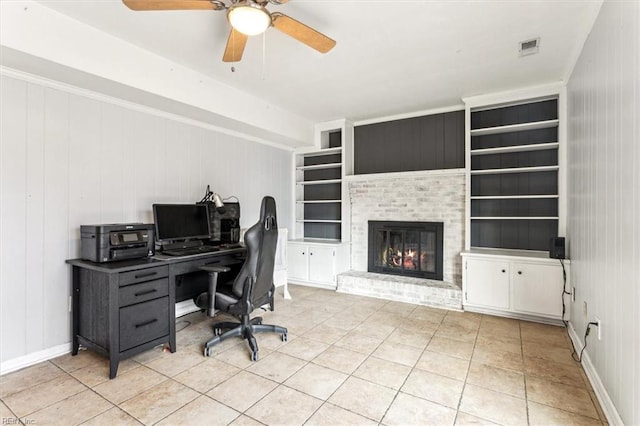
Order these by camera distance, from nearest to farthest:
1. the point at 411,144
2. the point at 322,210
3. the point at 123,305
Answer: the point at 123,305
the point at 411,144
the point at 322,210

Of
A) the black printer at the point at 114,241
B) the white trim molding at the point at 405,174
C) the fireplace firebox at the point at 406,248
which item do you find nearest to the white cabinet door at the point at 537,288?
the fireplace firebox at the point at 406,248

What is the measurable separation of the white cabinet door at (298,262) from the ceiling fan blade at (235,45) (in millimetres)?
3134

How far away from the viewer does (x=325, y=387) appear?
2127mm

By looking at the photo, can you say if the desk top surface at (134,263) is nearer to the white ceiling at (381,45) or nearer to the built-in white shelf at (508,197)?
the white ceiling at (381,45)

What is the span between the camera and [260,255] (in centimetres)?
262

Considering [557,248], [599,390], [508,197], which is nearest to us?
[599,390]

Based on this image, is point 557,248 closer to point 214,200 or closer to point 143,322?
point 214,200

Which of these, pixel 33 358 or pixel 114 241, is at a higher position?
pixel 114 241

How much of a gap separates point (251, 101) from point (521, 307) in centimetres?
393

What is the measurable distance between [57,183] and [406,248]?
13.3 ft

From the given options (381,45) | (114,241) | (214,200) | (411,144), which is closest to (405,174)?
(411,144)

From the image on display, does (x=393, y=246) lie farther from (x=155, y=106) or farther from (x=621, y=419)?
(x=155, y=106)

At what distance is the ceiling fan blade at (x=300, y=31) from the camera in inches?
73.7

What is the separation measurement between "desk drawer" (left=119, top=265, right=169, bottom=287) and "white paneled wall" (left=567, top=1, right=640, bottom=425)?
9.90ft
